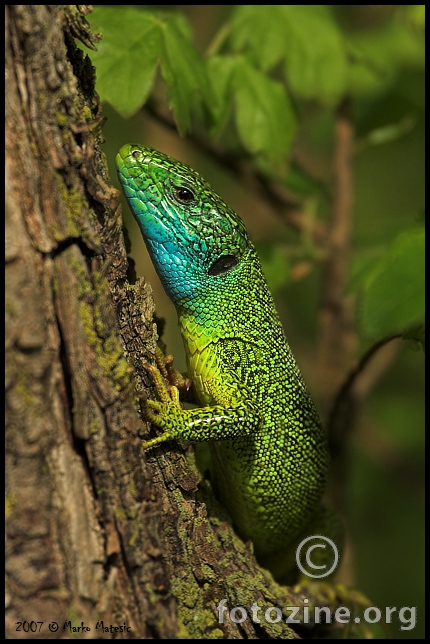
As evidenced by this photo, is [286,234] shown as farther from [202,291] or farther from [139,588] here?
[139,588]

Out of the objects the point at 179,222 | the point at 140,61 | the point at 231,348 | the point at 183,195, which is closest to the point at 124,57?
the point at 140,61

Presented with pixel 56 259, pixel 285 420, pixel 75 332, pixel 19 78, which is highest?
pixel 19 78

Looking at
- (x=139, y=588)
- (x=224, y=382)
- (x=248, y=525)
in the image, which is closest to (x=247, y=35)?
(x=224, y=382)

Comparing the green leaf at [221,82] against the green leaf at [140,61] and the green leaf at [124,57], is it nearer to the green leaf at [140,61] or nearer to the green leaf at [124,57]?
the green leaf at [140,61]

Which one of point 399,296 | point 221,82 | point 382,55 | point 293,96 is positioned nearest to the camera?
point 399,296
